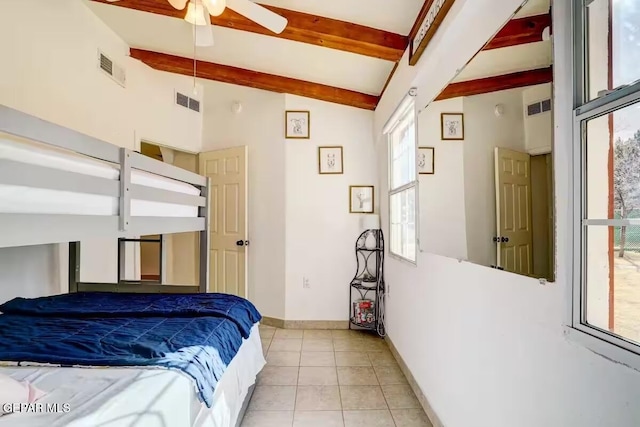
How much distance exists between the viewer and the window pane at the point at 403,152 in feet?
8.38

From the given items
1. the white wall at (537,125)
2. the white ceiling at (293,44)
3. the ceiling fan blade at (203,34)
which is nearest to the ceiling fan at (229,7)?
the ceiling fan blade at (203,34)

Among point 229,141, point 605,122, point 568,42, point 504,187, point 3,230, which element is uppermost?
point 229,141

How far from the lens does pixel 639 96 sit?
748mm

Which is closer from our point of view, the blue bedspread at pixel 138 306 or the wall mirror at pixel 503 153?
the wall mirror at pixel 503 153

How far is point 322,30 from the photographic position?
247 centimetres

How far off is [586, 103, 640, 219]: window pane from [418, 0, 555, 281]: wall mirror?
142mm

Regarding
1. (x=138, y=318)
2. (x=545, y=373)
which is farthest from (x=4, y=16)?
(x=545, y=373)

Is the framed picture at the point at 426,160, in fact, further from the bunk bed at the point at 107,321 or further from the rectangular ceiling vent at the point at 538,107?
the bunk bed at the point at 107,321

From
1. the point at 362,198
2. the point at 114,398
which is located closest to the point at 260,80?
the point at 362,198

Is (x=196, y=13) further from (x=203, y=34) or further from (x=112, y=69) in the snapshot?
(x=112, y=69)

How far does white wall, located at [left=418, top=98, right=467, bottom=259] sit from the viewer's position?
1.73 metres

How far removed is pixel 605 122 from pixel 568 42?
0.90ft

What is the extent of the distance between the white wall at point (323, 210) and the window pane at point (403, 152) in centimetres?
73

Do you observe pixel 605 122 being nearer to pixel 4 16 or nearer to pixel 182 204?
pixel 182 204
